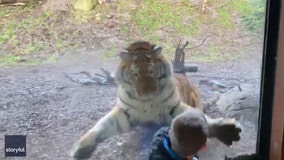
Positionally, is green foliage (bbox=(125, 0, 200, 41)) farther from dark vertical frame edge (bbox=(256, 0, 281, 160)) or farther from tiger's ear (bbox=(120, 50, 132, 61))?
dark vertical frame edge (bbox=(256, 0, 281, 160))

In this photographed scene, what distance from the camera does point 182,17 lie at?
5.34ft

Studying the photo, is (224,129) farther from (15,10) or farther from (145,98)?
(15,10)

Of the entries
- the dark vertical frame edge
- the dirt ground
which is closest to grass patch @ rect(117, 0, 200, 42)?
the dirt ground

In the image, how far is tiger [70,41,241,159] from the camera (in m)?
1.62

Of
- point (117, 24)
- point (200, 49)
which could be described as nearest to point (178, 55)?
point (200, 49)

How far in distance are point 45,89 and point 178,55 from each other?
0.43 meters

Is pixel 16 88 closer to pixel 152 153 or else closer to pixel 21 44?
pixel 21 44

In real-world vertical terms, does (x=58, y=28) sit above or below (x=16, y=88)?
above

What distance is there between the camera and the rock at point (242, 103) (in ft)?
5.54

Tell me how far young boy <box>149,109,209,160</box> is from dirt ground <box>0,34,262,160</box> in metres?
0.11

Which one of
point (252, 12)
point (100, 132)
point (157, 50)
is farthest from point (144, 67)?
point (252, 12)

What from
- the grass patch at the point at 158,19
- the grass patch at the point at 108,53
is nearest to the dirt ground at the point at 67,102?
the grass patch at the point at 108,53

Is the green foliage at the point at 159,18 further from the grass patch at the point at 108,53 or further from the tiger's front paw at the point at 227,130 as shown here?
the tiger's front paw at the point at 227,130

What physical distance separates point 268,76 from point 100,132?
562mm
